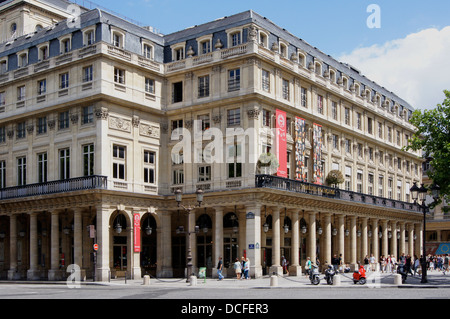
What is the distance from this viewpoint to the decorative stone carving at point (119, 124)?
49406 mm

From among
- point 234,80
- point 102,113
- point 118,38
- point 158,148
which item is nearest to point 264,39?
point 234,80

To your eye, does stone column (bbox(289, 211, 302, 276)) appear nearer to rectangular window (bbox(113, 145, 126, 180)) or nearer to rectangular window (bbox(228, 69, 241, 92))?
rectangular window (bbox(228, 69, 241, 92))

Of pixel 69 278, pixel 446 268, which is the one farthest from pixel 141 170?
pixel 446 268

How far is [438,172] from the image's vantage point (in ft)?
156

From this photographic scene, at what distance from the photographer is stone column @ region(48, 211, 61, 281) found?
1975 inches

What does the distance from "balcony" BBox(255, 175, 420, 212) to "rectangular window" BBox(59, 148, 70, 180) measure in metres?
14.5

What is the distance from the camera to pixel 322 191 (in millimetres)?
55781

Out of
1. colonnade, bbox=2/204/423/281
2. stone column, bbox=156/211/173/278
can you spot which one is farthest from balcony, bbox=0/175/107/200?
stone column, bbox=156/211/173/278

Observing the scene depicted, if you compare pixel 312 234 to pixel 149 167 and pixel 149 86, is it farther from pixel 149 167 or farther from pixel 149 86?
pixel 149 86

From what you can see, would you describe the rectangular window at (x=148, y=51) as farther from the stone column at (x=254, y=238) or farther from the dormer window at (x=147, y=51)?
the stone column at (x=254, y=238)

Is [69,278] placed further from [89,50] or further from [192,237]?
[89,50]

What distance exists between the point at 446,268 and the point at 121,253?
2957 centimetres

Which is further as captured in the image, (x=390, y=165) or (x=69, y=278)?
(x=390, y=165)
